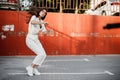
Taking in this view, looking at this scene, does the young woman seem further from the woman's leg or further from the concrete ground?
the concrete ground

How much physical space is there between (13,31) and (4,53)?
981 millimetres

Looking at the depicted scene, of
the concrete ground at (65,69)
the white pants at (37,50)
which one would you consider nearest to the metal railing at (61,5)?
the concrete ground at (65,69)

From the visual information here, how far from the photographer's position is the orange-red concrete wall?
54.3 feet

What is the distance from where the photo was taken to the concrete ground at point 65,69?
35.5 feet

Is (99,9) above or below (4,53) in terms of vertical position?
above

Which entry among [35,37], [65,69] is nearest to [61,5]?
[65,69]

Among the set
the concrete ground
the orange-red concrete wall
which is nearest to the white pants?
the concrete ground

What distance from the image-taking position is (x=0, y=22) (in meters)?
16.4

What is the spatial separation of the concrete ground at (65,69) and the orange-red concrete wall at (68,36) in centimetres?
67

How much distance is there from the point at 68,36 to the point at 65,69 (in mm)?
4803

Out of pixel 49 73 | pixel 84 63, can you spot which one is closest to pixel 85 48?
pixel 84 63

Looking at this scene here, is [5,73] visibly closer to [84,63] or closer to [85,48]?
[84,63]

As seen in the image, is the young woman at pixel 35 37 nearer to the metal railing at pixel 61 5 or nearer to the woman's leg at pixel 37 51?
the woman's leg at pixel 37 51

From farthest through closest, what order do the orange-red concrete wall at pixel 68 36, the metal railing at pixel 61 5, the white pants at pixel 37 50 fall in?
the metal railing at pixel 61 5
the orange-red concrete wall at pixel 68 36
the white pants at pixel 37 50
